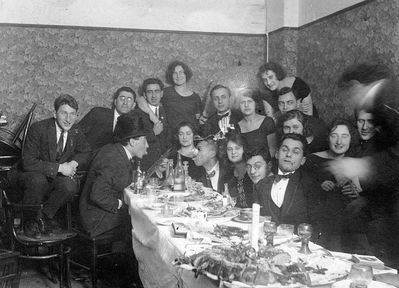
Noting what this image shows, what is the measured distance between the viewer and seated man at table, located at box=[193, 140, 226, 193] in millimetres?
4613

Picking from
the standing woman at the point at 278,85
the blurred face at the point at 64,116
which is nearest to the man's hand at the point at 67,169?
the blurred face at the point at 64,116

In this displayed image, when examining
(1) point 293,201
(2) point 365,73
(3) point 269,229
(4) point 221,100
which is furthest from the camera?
(4) point 221,100

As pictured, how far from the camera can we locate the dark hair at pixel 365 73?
4785mm

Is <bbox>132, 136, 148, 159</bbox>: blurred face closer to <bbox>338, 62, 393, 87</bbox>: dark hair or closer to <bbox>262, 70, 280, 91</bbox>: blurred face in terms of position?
<bbox>262, 70, 280, 91</bbox>: blurred face

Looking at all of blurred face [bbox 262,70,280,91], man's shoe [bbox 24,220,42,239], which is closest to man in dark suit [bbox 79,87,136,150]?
blurred face [bbox 262,70,280,91]

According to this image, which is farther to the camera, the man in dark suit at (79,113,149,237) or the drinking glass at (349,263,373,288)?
the man in dark suit at (79,113,149,237)

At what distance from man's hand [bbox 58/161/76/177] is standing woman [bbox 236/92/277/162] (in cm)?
182

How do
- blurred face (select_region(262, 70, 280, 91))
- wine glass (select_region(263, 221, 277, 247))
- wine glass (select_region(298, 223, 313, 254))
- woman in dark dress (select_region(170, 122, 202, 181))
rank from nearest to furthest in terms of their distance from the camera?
wine glass (select_region(298, 223, 313, 254)), wine glass (select_region(263, 221, 277, 247)), woman in dark dress (select_region(170, 122, 202, 181)), blurred face (select_region(262, 70, 280, 91))

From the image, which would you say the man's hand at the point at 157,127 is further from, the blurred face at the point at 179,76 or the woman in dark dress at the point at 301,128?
the woman in dark dress at the point at 301,128

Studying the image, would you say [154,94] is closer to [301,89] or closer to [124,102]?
[124,102]

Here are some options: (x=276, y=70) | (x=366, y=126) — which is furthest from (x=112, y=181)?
(x=276, y=70)

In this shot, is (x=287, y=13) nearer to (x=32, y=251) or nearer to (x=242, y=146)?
(x=242, y=146)

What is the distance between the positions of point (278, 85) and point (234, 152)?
1.55m

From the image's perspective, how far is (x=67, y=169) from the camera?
5.27 meters
